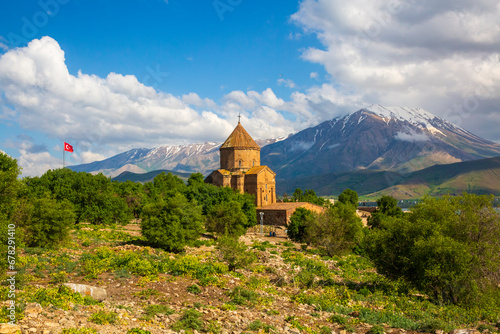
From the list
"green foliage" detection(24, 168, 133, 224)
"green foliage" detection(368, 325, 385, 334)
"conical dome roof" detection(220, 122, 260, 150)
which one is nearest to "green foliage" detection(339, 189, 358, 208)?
"conical dome roof" detection(220, 122, 260, 150)

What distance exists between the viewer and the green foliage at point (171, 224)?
109 feet

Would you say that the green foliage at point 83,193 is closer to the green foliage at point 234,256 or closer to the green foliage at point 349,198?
the green foliage at point 234,256

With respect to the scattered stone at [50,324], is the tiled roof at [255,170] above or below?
above

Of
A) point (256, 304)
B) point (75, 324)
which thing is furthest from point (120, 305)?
point (256, 304)

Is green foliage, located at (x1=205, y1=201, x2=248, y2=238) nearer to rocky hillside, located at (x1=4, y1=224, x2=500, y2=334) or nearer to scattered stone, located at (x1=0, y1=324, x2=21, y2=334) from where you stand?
rocky hillside, located at (x1=4, y1=224, x2=500, y2=334)

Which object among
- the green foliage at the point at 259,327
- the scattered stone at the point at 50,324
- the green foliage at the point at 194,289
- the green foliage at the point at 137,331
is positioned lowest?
the green foliage at the point at 259,327

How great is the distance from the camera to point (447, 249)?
20938 millimetres

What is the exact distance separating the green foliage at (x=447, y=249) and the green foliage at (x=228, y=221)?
22.2 m

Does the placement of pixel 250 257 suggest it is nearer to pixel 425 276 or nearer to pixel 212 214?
pixel 425 276

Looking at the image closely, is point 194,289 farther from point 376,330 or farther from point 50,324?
point 376,330

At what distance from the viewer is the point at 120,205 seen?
2050 inches

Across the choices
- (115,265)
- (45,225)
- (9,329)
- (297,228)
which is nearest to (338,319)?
(9,329)

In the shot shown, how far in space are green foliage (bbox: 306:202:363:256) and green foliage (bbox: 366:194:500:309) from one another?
16454 millimetres

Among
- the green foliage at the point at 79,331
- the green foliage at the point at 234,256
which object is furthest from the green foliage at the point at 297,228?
the green foliage at the point at 79,331
